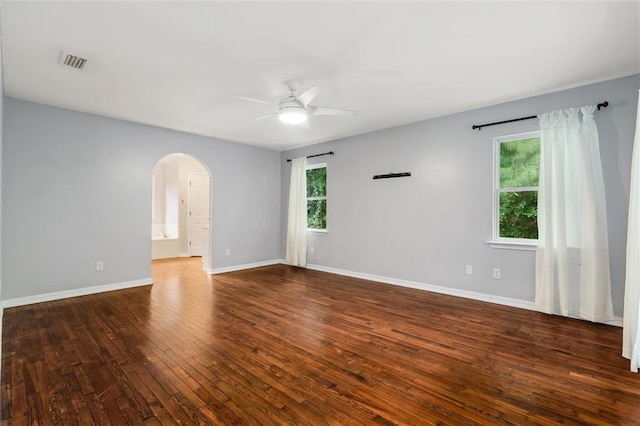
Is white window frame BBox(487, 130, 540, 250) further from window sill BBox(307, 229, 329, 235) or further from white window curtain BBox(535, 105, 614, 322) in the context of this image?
window sill BBox(307, 229, 329, 235)

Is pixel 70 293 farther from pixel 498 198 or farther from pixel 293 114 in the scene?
pixel 498 198

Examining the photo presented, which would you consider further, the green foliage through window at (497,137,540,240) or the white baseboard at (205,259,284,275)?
the white baseboard at (205,259,284,275)

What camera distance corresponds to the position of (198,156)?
547 cm

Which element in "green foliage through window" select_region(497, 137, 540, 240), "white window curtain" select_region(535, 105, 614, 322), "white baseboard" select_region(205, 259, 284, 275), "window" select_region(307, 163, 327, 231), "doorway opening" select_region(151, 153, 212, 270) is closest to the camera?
"white window curtain" select_region(535, 105, 614, 322)

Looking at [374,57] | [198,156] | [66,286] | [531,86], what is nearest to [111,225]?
[66,286]

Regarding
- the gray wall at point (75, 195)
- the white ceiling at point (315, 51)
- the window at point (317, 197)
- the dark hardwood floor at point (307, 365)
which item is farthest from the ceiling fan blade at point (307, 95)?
the gray wall at point (75, 195)

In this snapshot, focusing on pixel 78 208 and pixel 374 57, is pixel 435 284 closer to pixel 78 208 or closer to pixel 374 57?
pixel 374 57

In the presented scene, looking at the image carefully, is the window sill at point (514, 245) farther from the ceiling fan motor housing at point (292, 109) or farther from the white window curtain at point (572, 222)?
the ceiling fan motor housing at point (292, 109)

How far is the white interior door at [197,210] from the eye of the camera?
8.01 m

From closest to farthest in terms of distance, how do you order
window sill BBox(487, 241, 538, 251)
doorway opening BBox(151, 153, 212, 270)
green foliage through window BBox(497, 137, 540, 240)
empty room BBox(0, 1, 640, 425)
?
empty room BBox(0, 1, 640, 425) < window sill BBox(487, 241, 538, 251) < green foliage through window BBox(497, 137, 540, 240) < doorway opening BBox(151, 153, 212, 270)

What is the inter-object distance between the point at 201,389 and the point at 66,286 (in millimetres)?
3473

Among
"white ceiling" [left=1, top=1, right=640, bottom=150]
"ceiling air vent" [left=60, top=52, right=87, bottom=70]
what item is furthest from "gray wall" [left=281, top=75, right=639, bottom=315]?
"ceiling air vent" [left=60, top=52, right=87, bottom=70]

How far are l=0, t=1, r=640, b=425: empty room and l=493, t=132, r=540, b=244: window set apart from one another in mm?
25

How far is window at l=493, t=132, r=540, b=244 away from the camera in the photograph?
3.72 metres
